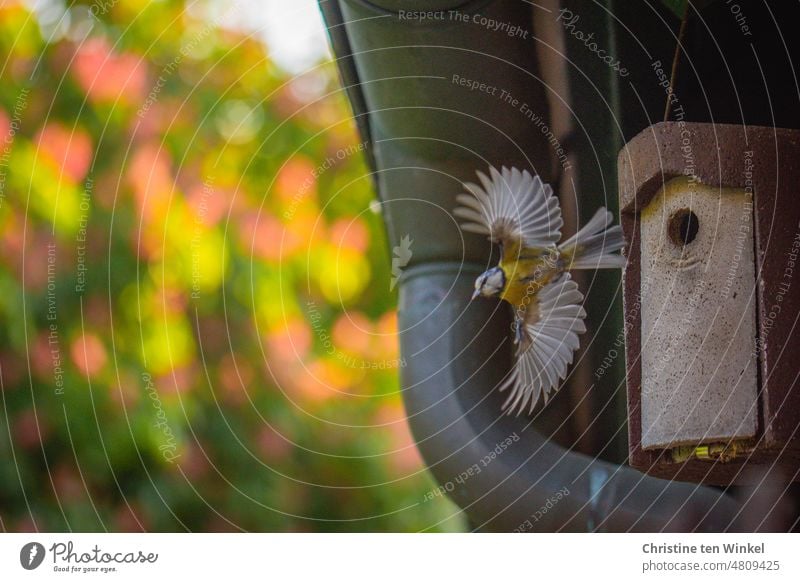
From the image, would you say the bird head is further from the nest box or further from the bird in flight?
the nest box

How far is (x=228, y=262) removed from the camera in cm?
108

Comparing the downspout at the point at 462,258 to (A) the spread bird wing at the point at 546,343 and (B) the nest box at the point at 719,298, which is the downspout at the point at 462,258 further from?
(B) the nest box at the point at 719,298

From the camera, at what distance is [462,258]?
91cm

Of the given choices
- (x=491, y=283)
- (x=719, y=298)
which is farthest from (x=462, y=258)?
(x=719, y=298)

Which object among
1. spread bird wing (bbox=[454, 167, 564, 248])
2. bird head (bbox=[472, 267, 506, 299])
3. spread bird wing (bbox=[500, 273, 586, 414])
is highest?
spread bird wing (bbox=[454, 167, 564, 248])

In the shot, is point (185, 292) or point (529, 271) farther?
point (185, 292)

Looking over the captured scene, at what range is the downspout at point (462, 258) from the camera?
0.85 meters

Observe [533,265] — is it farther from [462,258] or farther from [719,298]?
[719,298]

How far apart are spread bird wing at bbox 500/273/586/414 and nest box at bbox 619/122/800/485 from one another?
0.18 metres

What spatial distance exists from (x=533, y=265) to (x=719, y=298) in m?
0.24

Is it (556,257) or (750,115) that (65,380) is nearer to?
(556,257)

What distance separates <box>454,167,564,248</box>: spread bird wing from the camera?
87 centimetres

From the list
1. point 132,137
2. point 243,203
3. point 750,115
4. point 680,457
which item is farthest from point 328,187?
point 680,457

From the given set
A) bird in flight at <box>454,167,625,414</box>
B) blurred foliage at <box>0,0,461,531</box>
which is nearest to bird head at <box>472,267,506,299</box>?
bird in flight at <box>454,167,625,414</box>
